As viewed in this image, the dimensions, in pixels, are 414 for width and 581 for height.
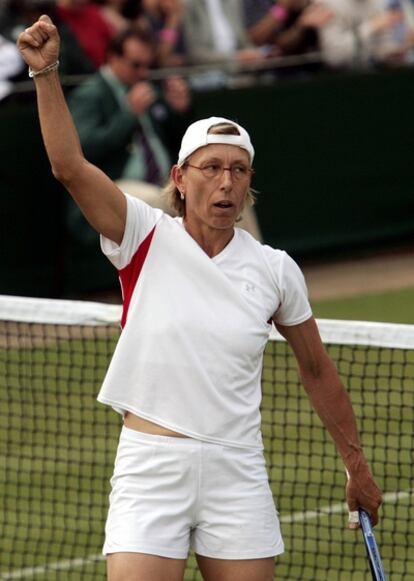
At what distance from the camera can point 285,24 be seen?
58.4ft

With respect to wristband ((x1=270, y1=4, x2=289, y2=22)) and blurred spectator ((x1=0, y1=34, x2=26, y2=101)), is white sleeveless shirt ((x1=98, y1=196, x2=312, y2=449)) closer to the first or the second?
blurred spectator ((x1=0, y1=34, x2=26, y2=101))

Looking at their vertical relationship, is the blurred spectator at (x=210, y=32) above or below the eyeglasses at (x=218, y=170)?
above

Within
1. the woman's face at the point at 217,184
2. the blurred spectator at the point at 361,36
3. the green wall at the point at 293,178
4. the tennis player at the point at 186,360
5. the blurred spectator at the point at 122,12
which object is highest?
the blurred spectator at the point at 361,36

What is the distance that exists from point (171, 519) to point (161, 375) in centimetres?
49

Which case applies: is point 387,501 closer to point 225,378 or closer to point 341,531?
point 341,531

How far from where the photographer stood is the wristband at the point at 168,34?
16750 millimetres

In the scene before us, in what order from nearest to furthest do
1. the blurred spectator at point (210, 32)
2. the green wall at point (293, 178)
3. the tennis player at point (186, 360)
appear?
the tennis player at point (186, 360), the green wall at point (293, 178), the blurred spectator at point (210, 32)

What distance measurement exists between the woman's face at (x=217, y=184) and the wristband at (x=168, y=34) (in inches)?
456

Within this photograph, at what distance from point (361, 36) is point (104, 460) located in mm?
8925

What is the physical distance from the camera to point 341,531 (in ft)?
28.3

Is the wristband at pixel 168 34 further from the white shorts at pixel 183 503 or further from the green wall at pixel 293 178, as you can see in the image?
the white shorts at pixel 183 503

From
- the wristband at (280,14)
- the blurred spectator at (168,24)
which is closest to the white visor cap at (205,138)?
the blurred spectator at (168,24)

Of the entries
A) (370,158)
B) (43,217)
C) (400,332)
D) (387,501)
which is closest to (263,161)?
(370,158)

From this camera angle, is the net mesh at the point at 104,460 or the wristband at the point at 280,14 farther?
the wristband at the point at 280,14
